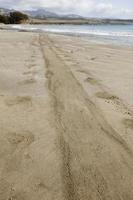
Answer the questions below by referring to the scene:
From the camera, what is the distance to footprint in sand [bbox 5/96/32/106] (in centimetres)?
533

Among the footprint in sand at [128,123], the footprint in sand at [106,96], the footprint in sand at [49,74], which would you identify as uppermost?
the footprint in sand at [128,123]

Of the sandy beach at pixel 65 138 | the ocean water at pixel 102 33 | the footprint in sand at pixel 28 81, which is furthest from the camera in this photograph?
the ocean water at pixel 102 33

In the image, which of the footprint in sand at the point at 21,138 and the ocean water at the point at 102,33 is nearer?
A: the footprint in sand at the point at 21,138

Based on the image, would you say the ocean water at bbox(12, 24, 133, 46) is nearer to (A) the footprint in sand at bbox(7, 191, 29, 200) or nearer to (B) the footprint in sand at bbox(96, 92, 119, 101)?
(B) the footprint in sand at bbox(96, 92, 119, 101)

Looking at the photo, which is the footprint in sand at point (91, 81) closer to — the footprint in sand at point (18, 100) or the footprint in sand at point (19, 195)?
the footprint in sand at point (18, 100)

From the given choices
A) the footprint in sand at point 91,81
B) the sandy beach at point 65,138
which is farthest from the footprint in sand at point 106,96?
the footprint in sand at point 91,81

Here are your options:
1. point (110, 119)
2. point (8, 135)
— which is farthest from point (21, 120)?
point (110, 119)

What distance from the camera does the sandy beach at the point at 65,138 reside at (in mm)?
3027

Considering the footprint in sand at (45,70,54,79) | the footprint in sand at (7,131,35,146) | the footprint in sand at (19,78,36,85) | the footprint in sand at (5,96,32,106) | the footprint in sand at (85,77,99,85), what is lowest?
the footprint in sand at (45,70,54,79)

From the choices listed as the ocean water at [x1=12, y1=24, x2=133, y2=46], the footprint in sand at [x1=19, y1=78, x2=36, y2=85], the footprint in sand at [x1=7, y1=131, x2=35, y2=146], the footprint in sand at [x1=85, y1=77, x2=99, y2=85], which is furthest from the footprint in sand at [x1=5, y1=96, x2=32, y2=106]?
the ocean water at [x1=12, y1=24, x2=133, y2=46]

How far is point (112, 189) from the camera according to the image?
3.02 metres

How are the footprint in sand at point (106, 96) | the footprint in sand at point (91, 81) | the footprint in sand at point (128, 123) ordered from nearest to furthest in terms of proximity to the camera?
the footprint in sand at point (128, 123)
the footprint in sand at point (106, 96)
the footprint in sand at point (91, 81)

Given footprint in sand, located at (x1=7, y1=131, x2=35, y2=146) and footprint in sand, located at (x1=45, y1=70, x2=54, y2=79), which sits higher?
footprint in sand, located at (x1=7, y1=131, x2=35, y2=146)

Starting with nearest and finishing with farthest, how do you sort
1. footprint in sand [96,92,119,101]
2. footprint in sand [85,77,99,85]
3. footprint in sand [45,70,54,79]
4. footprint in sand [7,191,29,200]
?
footprint in sand [7,191,29,200] < footprint in sand [96,92,119,101] < footprint in sand [85,77,99,85] < footprint in sand [45,70,54,79]
